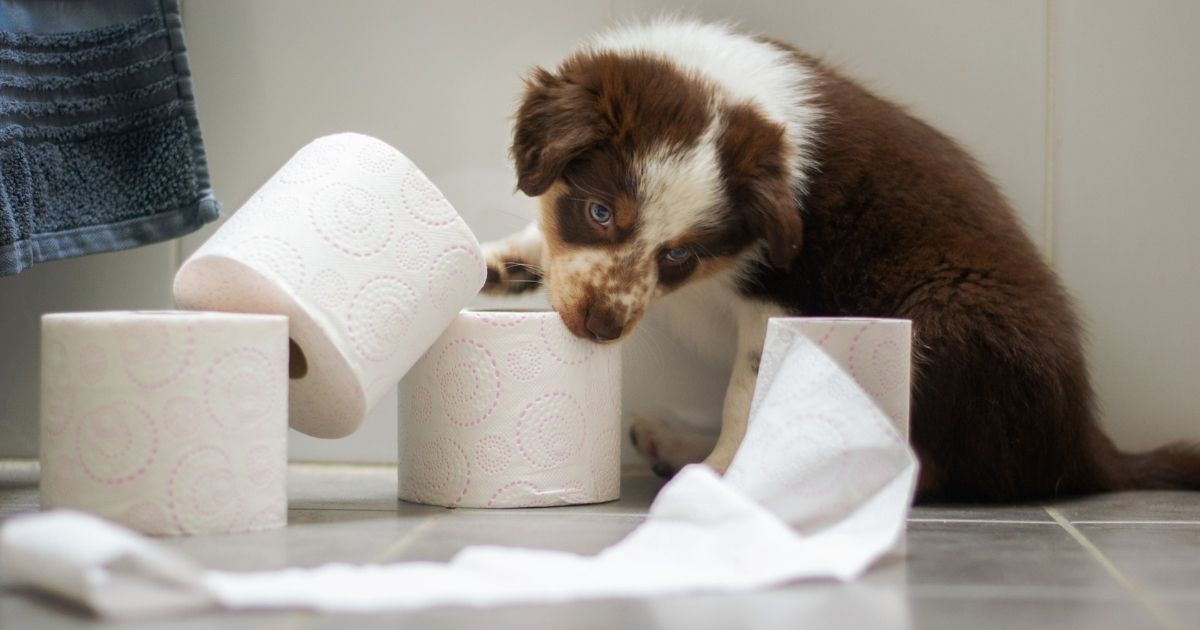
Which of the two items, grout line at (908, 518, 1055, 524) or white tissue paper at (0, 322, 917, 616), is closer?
white tissue paper at (0, 322, 917, 616)

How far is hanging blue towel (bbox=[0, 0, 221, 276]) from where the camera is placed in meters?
1.60

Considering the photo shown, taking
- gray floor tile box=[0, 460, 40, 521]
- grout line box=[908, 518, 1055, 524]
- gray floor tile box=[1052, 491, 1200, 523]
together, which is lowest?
gray floor tile box=[1052, 491, 1200, 523]

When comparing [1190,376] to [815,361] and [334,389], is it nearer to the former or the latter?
[815,361]

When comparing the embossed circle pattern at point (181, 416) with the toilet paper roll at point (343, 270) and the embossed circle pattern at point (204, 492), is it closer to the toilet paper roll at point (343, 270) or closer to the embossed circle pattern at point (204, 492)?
the embossed circle pattern at point (204, 492)

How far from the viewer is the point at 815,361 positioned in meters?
1.27

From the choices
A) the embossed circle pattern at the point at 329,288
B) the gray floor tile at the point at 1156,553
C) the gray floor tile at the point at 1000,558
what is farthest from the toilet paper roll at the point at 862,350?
the embossed circle pattern at the point at 329,288

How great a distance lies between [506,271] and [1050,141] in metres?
0.90

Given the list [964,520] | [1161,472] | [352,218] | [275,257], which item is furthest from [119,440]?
[1161,472]

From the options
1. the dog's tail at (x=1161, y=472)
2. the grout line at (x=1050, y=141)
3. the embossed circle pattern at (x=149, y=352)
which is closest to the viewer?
the embossed circle pattern at (x=149, y=352)

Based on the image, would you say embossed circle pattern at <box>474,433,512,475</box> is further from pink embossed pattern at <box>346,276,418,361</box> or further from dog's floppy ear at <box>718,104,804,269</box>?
dog's floppy ear at <box>718,104,804,269</box>

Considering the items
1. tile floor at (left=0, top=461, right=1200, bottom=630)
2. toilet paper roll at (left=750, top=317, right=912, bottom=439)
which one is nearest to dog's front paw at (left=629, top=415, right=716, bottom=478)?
tile floor at (left=0, top=461, right=1200, bottom=630)

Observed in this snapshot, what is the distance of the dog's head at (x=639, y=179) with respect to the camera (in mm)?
1604

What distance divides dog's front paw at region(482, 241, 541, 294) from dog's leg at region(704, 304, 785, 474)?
0.33 m

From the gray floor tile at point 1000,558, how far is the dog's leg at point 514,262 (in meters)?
0.71
